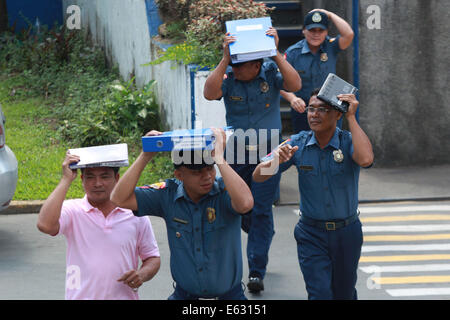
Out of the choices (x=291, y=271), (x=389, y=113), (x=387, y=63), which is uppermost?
(x=387, y=63)

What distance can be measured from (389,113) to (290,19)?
2.49 metres

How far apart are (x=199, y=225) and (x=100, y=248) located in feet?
1.95

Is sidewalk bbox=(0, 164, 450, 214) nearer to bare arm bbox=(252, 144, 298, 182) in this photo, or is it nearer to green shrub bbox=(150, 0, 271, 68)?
green shrub bbox=(150, 0, 271, 68)

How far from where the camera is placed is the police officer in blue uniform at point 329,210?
5.61 m

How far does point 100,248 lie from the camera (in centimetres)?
482

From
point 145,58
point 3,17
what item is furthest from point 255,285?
point 3,17

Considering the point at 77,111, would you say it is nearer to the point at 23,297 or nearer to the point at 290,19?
the point at 290,19

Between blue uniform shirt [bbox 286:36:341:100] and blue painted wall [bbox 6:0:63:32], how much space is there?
9.47 m

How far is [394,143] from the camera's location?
37.8 feet

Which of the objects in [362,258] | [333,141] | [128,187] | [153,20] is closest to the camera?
[128,187]

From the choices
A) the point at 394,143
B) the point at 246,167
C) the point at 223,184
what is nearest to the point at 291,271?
the point at 246,167

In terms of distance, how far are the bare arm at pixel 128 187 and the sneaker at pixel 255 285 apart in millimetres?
2394

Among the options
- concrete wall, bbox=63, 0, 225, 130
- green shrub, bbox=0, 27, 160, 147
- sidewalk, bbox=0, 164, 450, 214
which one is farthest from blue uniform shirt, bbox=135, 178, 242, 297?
green shrub, bbox=0, 27, 160, 147

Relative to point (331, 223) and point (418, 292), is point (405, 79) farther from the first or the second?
point (331, 223)
